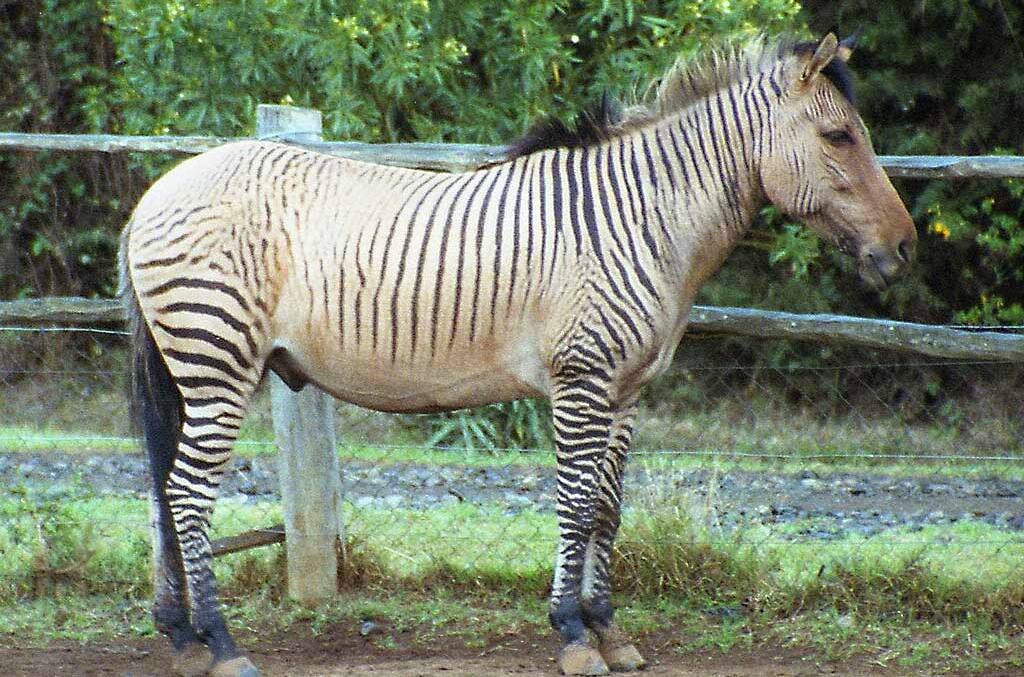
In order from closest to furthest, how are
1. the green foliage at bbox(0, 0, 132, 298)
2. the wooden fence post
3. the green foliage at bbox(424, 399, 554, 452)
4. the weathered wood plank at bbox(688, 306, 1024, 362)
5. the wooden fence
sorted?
1. the weathered wood plank at bbox(688, 306, 1024, 362)
2. the wooden fence
3. the wooden fence post
4. the green foliage at bbox(424, 399, 554, 452)
5. the green foliage at bbox(0, 0, 132, 298)

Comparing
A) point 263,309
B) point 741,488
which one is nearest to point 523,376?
point 263,309

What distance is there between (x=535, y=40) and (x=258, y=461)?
350 cm

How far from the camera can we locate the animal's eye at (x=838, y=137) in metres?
4.64

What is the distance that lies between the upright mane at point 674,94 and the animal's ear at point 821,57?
0.14 metres

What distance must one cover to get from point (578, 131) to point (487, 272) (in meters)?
0.72

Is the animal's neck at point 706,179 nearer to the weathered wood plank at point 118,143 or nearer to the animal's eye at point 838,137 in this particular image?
the animal's eye at point 838,137

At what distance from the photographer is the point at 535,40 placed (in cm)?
866

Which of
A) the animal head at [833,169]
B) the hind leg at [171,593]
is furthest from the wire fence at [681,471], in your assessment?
the hind leg at [171,593]

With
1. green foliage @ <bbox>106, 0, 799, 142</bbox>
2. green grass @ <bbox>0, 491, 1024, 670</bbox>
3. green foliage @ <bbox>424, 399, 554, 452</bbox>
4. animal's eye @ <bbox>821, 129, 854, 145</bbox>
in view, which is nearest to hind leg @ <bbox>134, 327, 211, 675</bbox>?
green grass @ <bbox>0, 491, 1024, 670</bbox>

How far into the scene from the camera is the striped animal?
459 cm

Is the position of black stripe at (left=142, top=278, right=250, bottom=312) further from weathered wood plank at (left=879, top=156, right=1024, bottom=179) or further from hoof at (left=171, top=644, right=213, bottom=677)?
weathered wood plank at (left=879, top=156, right=1024, bottom=179)

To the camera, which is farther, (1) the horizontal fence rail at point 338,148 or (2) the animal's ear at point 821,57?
(1) the horizontal fence rail at point 338,148

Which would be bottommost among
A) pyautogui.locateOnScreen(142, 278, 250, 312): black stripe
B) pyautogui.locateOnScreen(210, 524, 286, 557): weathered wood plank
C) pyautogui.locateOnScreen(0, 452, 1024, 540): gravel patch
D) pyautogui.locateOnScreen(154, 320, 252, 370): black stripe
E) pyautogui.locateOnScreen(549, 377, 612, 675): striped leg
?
pyautogui.locateOnScreen(0, 452, 1024, 540): gravel patch

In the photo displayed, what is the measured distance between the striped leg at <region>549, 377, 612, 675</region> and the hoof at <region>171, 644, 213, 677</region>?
1.33 m
